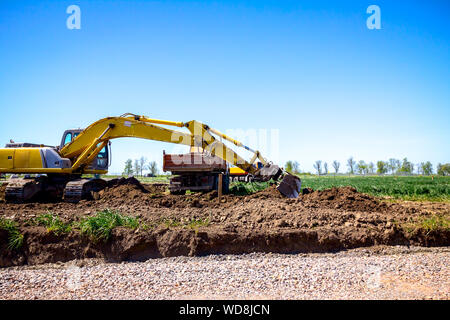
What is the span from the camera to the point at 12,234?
615 cm

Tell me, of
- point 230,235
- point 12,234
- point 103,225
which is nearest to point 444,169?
point 230,235

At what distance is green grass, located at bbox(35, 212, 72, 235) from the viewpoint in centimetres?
629

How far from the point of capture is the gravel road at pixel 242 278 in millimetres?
4297

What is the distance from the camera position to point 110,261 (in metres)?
5.89

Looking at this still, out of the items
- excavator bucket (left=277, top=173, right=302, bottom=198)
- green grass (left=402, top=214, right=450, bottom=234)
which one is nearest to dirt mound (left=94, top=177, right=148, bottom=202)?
excavator bucket (left=277, top=173, right=302, bottom=198)

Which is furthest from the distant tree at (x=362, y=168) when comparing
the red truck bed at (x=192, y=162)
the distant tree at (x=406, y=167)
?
the red truck bed at (x=192, y=162)

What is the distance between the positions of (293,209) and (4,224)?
21.3ft

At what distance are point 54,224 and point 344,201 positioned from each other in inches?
324

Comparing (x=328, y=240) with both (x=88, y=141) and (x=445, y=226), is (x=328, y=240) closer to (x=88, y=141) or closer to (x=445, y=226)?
(x=445, y=226)

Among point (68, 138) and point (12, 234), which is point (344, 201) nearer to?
point (12, 234)

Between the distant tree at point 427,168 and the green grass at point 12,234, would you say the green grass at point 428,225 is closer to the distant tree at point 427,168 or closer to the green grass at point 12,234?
the green grass at point 12,234
